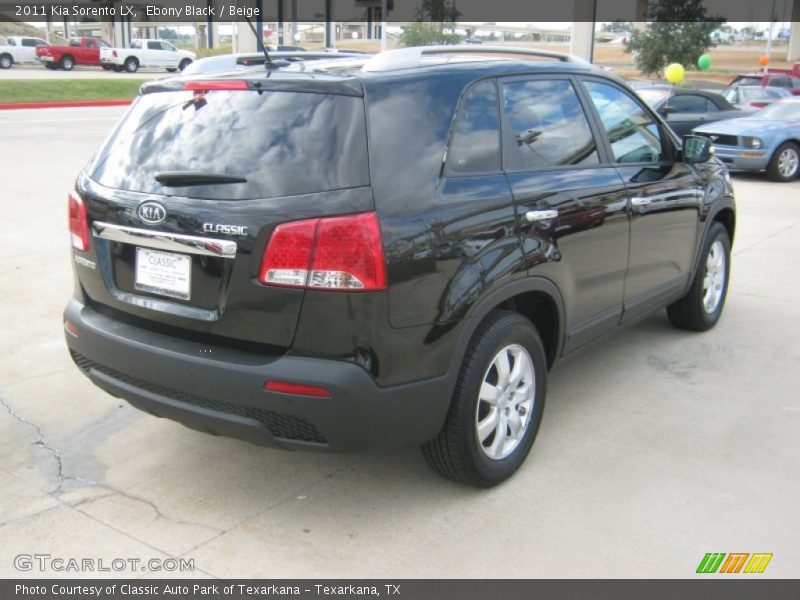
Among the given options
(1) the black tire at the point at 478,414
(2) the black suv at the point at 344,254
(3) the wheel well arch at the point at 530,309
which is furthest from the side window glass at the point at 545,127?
(1) the black tire at the point at 478,414

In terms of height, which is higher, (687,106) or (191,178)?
(191,178)

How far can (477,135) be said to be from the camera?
363 cm

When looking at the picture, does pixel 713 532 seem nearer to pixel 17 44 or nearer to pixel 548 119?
pixel 548 119

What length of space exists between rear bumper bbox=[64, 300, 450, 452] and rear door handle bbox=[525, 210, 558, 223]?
88 centimetres

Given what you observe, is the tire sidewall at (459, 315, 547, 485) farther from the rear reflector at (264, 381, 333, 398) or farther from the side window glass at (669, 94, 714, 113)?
the side window glass at (669, 94, 714, 113)

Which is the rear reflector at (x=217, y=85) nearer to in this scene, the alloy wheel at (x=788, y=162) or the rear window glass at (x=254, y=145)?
the rear window glass at (x=254, y=145)

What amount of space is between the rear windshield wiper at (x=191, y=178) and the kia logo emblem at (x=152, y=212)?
0.10 metres

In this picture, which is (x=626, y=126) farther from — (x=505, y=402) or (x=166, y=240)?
(x=166, y=240)

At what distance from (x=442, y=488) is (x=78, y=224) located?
2.00 meters

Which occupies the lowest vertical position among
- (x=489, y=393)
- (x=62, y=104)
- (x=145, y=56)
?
(x=62, y=104)

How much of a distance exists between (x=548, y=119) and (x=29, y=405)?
3.17 m

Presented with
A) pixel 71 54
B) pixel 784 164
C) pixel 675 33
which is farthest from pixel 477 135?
pixel 71 54

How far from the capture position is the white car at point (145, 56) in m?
42.4

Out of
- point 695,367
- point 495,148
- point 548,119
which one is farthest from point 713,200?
point 495,148
